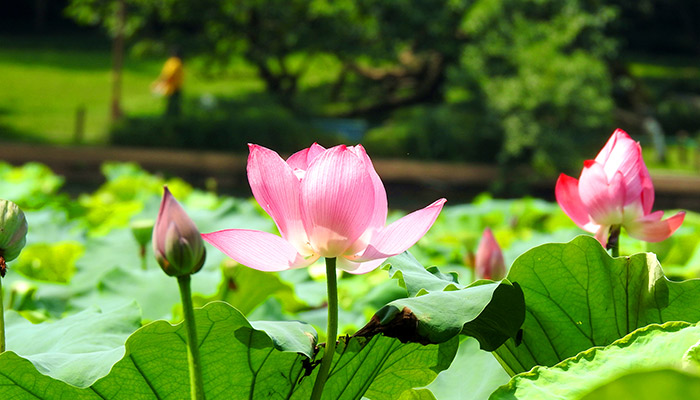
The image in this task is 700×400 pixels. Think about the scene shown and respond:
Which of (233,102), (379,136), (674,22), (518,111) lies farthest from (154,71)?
(674,22)

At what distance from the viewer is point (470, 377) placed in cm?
55

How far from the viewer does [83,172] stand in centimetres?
746

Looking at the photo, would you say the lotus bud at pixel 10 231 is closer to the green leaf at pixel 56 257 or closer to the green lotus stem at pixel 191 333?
the green lotus stem at pixel 191 333

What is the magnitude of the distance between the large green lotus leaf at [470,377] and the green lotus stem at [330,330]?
0.13 metres

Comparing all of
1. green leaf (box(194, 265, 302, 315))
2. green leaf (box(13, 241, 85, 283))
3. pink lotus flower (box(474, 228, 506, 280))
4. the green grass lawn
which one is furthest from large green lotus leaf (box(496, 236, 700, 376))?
the green grass lawn

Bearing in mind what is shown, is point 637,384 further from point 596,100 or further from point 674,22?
point 674,22

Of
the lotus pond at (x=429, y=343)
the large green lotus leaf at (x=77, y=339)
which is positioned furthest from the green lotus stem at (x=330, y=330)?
the large green lotus leaf at (x=77, y=339)

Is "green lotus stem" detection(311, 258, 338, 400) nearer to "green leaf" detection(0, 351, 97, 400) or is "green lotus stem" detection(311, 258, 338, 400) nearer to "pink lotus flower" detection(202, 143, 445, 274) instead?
"pink lotus flower" detection(202, 143, 445, 274)

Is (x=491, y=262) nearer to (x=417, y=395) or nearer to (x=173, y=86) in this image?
(x=417, y=395)

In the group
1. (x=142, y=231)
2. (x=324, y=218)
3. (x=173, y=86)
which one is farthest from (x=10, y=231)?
(x=173, y=86)

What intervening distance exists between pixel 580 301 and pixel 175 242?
0.93ft

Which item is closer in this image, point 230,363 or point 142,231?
point 230,363

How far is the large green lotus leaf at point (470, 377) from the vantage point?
0.53m

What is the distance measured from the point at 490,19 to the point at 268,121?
313 centimetres
